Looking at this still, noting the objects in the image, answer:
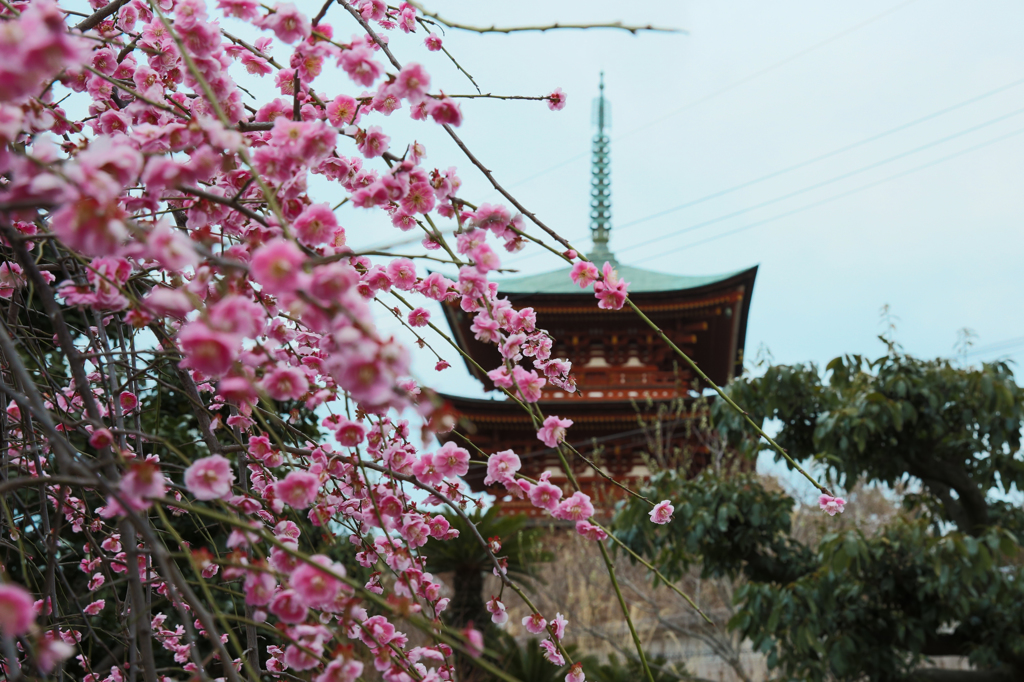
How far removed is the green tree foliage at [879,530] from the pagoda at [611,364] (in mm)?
4212

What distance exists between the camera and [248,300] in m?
0.77

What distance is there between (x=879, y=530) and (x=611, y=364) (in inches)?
226

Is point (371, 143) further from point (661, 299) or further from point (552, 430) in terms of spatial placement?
point (661, 299)

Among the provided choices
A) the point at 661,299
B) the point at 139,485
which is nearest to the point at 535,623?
the point at 139,485

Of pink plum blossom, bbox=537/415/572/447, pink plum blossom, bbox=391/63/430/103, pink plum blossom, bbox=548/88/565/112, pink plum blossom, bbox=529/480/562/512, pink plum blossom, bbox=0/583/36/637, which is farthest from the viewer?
pink plum blossom, bbox=548/88/565/112

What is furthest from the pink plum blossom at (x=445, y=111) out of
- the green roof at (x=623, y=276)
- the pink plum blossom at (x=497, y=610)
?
the green roof at (x=623, y=276)

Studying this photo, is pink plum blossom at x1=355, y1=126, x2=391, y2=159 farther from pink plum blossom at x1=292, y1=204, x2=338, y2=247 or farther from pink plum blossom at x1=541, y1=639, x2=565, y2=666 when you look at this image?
pink plum blossom at x1=541, y1=639, x2=565, y2=666

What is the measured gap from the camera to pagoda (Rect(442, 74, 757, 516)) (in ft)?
28.3

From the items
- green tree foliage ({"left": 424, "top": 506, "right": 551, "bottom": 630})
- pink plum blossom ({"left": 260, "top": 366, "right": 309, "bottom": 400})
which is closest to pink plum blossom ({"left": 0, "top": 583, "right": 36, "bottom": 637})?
pink plum blossom ({"left": 260, "top": 366, "right": 309, "bottom": 400})

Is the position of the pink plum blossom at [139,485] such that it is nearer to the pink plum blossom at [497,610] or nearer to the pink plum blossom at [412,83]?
the pink plum blossom at [412,83]

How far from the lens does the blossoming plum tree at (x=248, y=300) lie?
23.6 inches

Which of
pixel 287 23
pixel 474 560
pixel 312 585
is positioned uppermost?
pixel 287 23

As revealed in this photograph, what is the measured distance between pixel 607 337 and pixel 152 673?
28.6 feet

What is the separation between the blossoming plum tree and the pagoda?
6.78 metres
